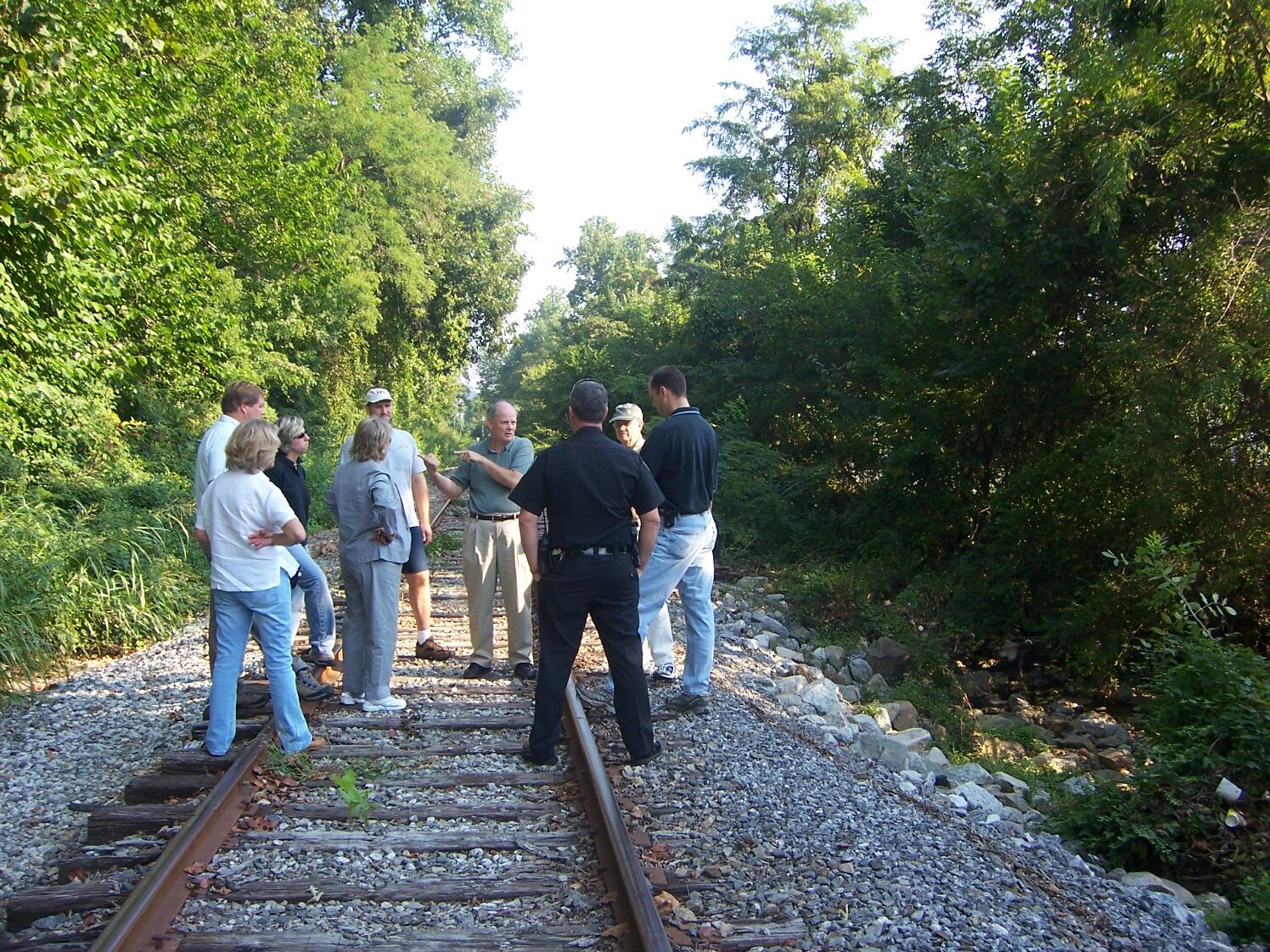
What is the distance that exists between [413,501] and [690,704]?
254 centimetres

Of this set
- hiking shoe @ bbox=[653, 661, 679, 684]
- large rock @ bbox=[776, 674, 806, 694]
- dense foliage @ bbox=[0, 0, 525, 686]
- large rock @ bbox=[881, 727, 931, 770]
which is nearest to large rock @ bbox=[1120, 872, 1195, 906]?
large rock @ bbox=[881, 727, 931, 770]

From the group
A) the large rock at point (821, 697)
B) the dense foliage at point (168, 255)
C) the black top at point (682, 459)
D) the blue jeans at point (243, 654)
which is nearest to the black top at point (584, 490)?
the black top at point (682, 459)

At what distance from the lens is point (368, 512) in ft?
22.1

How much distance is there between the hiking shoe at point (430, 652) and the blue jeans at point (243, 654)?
255 cm

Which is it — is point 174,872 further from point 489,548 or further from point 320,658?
point 489,548

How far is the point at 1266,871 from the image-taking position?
16.8 ft

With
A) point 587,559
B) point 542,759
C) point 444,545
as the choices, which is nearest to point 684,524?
point 587,559

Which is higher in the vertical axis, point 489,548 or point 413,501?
point 413,501

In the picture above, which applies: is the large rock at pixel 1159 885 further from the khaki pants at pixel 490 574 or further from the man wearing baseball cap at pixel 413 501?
the man wearing baseball cap at pixel 413 501

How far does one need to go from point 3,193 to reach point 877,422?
476 inches

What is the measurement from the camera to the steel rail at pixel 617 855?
3758 mm

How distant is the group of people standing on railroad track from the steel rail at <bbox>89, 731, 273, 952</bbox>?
0.82 meters

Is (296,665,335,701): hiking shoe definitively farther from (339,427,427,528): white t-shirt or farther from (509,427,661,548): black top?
(509,427,661,548): black top

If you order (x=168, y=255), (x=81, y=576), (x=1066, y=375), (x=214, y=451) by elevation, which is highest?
(x=168, y=255)
